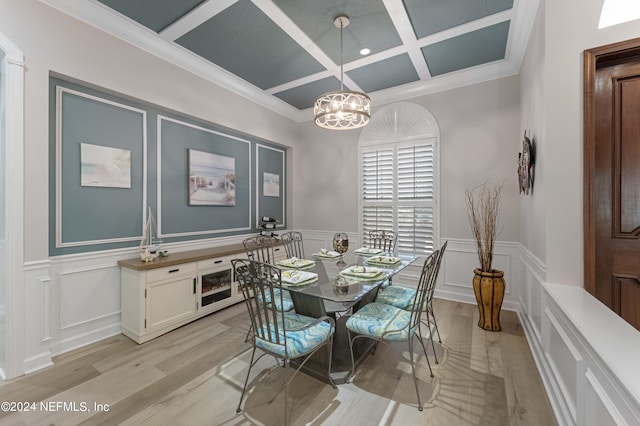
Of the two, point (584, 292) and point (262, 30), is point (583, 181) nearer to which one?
point (584, 292)

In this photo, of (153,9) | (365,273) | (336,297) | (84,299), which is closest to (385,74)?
(153,9)

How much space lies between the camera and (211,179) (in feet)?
12.3

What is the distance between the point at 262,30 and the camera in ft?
9.05

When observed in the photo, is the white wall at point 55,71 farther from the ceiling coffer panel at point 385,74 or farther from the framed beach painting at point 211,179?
the ceiling coffer panel at point 385,74

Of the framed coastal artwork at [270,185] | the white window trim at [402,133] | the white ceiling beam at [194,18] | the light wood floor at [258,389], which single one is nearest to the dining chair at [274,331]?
the light wood floor at [258,389]

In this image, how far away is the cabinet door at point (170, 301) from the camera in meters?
2.67

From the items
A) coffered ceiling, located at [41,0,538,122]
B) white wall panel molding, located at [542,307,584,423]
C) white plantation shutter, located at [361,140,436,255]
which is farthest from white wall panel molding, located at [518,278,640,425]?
coffered ceiling, located at [41,0,538,122]

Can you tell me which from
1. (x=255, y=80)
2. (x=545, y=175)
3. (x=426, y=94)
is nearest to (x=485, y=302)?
(x=545, y=175)

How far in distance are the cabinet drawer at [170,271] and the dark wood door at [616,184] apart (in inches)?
138

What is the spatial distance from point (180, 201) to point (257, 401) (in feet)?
8.36

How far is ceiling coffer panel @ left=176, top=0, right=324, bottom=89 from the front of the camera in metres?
2.60

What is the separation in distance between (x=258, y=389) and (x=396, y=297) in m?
1.41

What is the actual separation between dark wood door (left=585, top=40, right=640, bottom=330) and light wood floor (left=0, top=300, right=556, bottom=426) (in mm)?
881

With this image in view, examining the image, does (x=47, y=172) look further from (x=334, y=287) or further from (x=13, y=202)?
(x=334, y=287)
